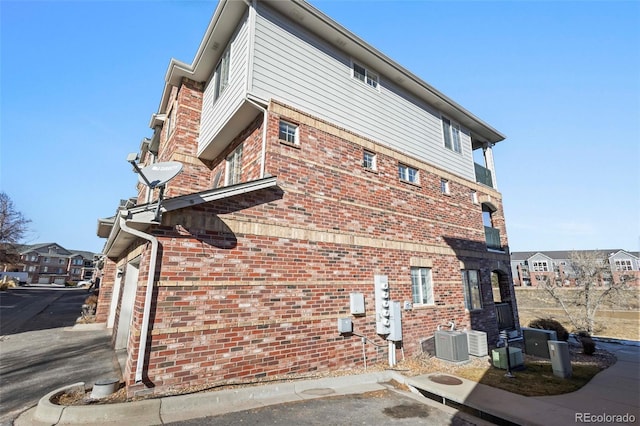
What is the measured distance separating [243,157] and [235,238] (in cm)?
321

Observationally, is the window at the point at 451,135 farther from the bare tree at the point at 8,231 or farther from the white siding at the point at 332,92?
the bare tree at the point at 8,231

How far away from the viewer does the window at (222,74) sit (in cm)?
895

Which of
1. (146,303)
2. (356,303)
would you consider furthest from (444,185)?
(146,303)

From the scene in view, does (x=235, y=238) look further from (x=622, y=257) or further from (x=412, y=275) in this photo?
(x=622, y=257)

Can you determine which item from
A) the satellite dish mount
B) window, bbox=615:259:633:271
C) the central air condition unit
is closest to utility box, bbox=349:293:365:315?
the central air condition unit

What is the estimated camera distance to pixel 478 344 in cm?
890

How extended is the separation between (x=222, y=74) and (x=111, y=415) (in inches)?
359

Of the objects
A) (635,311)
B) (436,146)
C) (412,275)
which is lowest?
(635,311)

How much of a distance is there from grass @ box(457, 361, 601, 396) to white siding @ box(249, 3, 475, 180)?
759 centimetres

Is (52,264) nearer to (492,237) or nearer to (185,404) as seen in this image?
(185,404)

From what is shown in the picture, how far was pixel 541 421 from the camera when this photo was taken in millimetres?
4820

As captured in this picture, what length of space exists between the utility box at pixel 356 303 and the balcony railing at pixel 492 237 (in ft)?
29.2

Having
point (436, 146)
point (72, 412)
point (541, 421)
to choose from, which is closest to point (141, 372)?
point (72, 412)

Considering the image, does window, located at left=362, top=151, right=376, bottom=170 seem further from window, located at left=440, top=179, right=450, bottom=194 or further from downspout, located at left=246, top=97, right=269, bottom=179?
window, located at left=440, top=179, right=450, bottom=194
